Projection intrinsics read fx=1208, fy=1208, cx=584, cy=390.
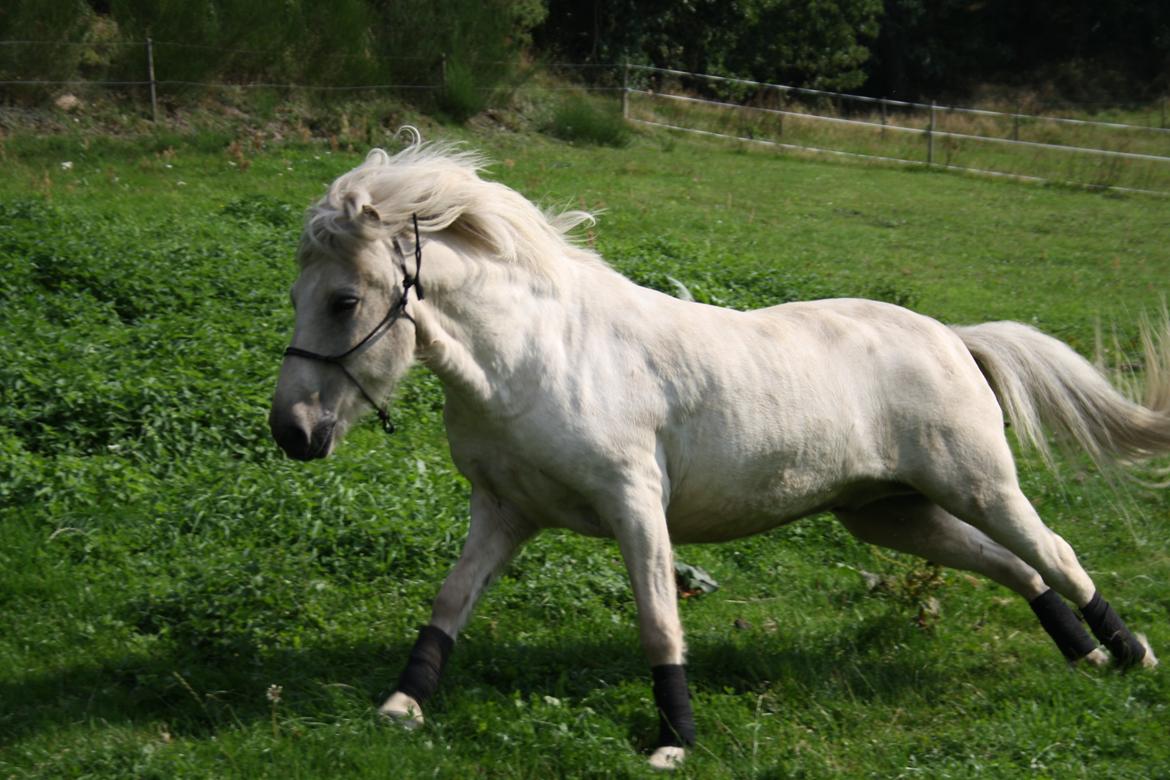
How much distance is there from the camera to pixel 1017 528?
5.09 meters

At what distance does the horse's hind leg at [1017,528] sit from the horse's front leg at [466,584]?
1776 millimetres

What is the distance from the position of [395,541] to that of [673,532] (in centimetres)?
175

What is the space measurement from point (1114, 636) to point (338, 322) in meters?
3.56

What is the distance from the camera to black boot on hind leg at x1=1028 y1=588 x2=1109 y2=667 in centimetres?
523

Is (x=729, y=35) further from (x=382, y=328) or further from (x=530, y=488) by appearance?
(x=382, y=328)

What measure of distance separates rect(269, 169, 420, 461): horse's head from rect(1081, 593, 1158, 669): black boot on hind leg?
321 cm

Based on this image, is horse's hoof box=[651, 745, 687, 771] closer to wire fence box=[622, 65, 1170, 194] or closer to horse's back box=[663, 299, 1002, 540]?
horse's back box=[663, 299, 1002, 540]

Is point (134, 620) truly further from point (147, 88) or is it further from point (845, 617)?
point (147, 88)

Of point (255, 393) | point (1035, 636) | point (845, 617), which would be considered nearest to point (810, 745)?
point (845, 617)

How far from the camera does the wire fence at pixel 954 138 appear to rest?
79.0 ft

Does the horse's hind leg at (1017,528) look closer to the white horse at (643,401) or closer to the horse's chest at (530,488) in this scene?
the white horse at (643,401)

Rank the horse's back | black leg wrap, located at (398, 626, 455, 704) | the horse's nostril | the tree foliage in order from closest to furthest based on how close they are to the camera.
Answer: the horse's nostril
black leg wrap, located at (398, 626, 455, 704)
the horse's back
the tree foliage

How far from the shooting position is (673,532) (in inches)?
192

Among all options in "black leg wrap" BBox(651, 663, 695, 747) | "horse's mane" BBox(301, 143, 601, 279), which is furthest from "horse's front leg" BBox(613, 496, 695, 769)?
"horse's mane" BBox(301, 143, 601, 279)
